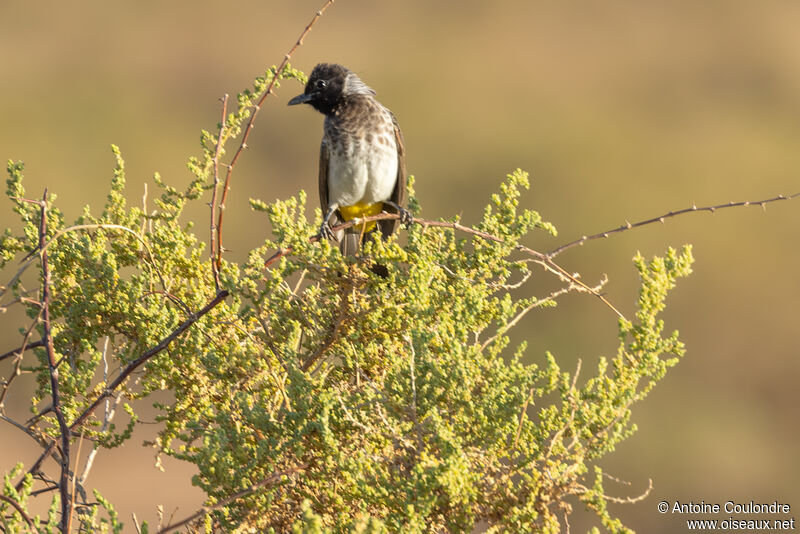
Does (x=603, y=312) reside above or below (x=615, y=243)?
below

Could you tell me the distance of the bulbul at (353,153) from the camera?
135 inches

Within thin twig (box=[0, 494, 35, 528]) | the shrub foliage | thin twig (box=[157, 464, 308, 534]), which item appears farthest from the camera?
the shrub foliage

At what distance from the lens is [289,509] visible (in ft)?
5.00

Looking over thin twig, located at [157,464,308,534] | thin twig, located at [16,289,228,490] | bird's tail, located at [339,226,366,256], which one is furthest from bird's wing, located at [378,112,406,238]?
thin twig, located at [157,464,308,534]

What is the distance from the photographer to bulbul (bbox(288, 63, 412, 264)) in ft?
11.3

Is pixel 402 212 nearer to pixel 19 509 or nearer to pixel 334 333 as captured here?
pixel 334 333

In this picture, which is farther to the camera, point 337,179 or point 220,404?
point 337,179

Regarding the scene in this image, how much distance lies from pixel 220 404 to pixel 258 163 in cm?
1001

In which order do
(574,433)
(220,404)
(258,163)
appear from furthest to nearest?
(258,163)
(220,404)
(574,433)

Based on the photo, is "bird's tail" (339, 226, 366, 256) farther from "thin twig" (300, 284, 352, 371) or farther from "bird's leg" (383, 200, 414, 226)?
"thin twig" (300, 284, 352, 371)

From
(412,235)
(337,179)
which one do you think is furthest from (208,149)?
(337,179)

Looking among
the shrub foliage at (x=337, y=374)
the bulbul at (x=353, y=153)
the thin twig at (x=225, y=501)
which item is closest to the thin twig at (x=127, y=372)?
the shrub foliage at (x=337, y=374)

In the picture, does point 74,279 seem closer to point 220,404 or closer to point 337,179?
point 220,404

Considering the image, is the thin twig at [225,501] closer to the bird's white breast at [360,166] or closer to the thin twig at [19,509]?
the thin twig at [19,509]
